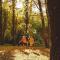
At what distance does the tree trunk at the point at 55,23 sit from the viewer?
156 inches

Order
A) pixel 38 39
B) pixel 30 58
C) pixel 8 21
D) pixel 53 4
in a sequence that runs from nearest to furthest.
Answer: pixel 53 4, pixel 30 58, pixel 38 39, pixel 8 21

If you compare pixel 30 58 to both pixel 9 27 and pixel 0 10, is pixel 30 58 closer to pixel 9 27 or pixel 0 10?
pixel 0 10

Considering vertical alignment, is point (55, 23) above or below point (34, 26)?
above

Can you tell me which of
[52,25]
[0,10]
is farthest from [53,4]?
[0,10]

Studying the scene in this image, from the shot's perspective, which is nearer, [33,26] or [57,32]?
[57,32]

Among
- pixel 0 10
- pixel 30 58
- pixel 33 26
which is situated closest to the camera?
pixel 30 58

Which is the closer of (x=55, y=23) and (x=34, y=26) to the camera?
(x=55, y=23)

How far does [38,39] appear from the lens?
805 inches

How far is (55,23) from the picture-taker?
4004 millimetres

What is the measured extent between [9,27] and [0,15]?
167 inches

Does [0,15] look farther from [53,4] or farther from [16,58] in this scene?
[53,4]

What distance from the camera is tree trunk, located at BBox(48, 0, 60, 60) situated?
3961 millimetres

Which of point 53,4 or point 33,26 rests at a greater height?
point 53,4

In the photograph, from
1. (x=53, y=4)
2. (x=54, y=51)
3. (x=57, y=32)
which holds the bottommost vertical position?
(x=54, y=51)
